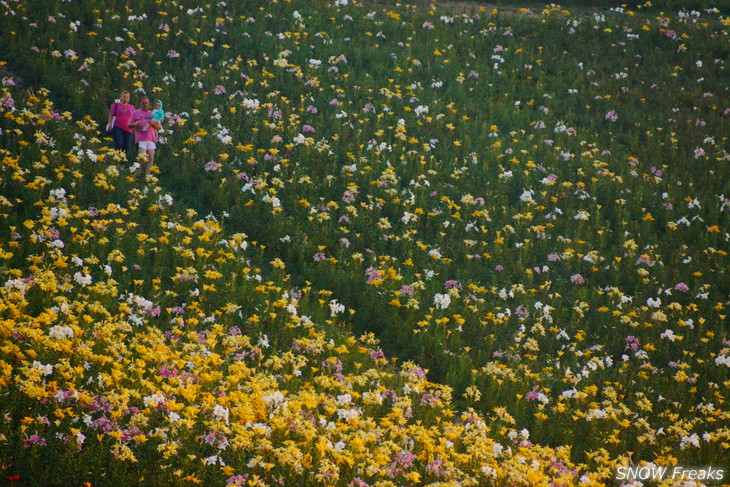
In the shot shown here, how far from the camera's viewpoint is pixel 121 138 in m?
14.5

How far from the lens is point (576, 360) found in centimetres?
1142

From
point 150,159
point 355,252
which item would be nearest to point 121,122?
point 150,159

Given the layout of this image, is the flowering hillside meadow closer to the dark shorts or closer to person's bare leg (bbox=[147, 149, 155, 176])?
person's bare leg (bbox=[147, 149, 155, 176])

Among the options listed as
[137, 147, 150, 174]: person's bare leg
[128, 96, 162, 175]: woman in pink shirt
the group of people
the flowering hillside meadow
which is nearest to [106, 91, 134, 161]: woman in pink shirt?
the group of people

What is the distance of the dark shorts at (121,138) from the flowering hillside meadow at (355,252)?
0.41m

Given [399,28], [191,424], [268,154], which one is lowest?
[191,424]

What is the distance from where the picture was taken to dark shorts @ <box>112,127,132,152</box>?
14438mm

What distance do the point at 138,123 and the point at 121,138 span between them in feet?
1.96

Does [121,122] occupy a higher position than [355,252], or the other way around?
[121,122]

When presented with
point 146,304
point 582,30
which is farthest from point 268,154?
point 582,30

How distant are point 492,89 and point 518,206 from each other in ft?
18.7

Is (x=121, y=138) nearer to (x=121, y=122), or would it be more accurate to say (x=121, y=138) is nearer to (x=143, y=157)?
(x=121, y=122)

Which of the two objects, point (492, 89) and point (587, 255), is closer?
point (587, 255)

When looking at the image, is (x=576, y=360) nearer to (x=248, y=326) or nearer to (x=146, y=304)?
(x=248, y=326)
